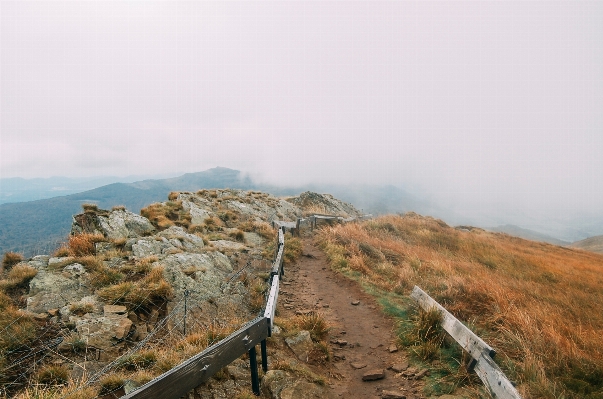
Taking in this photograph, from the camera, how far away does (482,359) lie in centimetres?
562

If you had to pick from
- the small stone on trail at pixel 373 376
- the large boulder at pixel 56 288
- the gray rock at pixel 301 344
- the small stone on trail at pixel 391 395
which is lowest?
the small stone on trail at pixel 373 376

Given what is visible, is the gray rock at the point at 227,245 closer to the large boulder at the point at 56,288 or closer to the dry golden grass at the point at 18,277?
the large boulder at the point at 56,288

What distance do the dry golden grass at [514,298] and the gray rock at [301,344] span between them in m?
3.90

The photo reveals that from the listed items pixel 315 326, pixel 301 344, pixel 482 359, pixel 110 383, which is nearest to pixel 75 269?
pixel 110 383

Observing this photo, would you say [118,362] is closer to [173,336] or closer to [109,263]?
[173,336]

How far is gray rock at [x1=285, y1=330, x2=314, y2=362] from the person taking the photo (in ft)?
23.0

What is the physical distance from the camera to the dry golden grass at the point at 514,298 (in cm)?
555

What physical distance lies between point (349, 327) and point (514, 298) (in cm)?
462

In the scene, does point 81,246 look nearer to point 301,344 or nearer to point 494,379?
point 301,344

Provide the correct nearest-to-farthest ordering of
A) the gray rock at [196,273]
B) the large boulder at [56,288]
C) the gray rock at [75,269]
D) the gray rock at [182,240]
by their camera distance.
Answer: the large boulder at [56,288], the gray rock at [75,269], the gray rock at [196,273], the gray rock at [182,240]

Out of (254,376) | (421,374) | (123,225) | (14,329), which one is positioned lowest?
(421,374)

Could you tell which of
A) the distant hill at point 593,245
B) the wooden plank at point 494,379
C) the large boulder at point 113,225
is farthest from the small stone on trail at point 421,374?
the distant hill at point 593,245

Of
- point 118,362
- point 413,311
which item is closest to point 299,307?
Result: point 413,311

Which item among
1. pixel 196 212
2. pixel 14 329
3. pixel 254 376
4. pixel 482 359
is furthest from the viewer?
pixel 196 212
